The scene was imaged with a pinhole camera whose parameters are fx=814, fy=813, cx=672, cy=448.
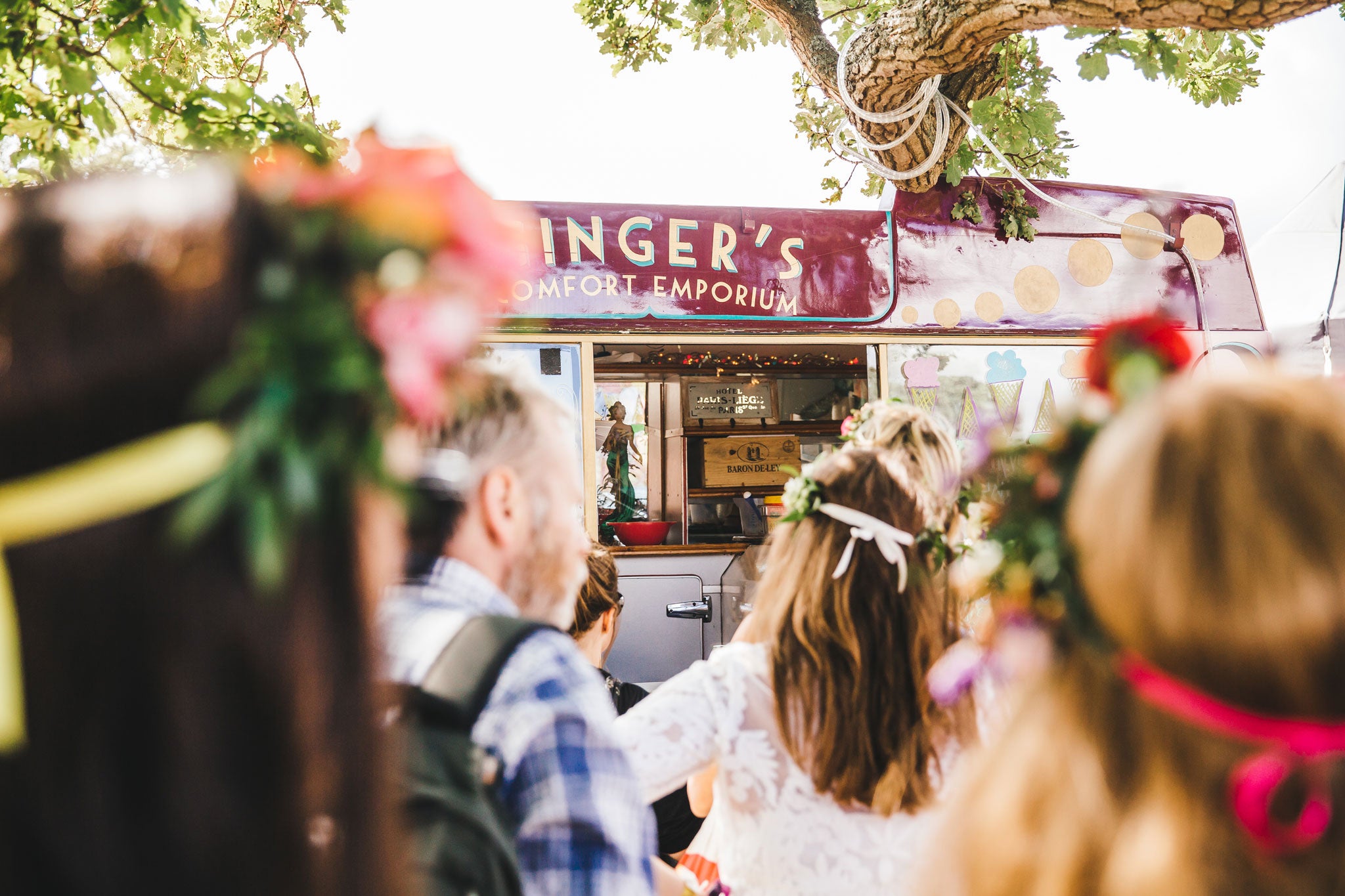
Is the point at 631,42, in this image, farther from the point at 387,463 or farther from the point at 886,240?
the point at 387,463

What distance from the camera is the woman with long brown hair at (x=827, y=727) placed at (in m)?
A: 1.53

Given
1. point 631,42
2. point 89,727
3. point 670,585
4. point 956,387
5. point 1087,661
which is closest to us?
point 89,727

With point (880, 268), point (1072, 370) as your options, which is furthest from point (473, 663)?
point (1072, 370)

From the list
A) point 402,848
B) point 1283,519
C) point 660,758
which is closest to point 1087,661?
point 1283,519

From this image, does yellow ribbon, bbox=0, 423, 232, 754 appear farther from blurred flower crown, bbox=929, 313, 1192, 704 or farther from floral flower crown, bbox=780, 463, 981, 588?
floral flower crown, bbox=780, 463, 981, 588

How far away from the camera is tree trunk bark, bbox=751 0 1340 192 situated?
2.57m

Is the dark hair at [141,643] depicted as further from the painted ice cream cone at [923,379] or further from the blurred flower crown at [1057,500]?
the painted ice cream cone at [923,379]

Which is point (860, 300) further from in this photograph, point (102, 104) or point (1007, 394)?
point (102, 104)

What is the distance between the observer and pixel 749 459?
A: 798 cm

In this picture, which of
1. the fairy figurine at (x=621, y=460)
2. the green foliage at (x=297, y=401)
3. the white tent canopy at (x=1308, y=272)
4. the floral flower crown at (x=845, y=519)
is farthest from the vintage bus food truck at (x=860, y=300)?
the green foliage at (x=297, y=401)

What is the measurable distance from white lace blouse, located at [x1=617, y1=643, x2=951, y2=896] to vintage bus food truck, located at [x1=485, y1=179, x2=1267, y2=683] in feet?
10.6

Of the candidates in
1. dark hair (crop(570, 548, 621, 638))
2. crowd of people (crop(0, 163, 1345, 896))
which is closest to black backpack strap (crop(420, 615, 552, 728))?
crowd of people (crop(0, 163, 1345, 896))

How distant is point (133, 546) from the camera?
52cm

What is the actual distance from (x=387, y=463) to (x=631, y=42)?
4940mm
